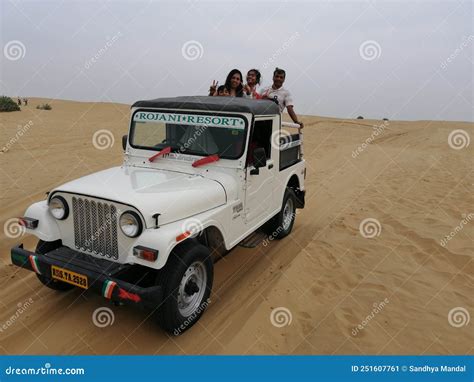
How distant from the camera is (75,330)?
12.5ft

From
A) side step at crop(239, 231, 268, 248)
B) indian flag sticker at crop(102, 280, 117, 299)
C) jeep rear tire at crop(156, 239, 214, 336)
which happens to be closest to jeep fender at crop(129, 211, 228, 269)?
jeep rear tire at crop(156, 239, 214, 336)

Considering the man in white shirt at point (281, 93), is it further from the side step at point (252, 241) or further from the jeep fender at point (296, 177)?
the side step at point (252, 241)

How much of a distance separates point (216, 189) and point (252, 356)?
1.73 m

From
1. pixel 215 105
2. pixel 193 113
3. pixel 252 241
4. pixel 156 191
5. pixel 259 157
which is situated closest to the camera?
pixel 156 191

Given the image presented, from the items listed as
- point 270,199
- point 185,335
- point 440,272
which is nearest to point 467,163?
point 440,272

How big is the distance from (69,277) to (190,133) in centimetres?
219

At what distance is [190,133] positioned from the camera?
189 inches

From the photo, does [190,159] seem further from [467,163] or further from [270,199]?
[467,163]

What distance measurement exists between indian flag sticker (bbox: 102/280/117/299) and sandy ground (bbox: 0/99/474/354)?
2.20 ft

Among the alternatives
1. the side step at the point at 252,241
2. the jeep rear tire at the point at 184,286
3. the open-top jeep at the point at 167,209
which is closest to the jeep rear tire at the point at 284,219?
the open-top jeep at the point at 167,209

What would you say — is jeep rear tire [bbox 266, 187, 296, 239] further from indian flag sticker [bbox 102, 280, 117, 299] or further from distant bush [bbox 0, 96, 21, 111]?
distant bush [bbox 0, 96, 21, 111]

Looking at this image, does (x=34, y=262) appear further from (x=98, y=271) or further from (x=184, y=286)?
(x=184, y=286)

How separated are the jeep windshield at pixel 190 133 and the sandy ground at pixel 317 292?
166 centimetres

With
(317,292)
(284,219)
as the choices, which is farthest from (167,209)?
(284,219)
